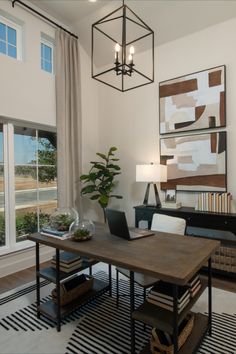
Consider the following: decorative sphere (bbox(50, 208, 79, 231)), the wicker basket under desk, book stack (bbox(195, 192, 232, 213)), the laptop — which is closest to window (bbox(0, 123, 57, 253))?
decorative sphere (bbox(50, 208, 79, 231))

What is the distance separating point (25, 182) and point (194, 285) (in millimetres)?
2788

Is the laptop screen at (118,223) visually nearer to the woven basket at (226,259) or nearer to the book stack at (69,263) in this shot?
the book stack at (69,263)

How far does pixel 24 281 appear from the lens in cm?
303

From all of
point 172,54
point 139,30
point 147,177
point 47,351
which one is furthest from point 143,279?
point 139,30

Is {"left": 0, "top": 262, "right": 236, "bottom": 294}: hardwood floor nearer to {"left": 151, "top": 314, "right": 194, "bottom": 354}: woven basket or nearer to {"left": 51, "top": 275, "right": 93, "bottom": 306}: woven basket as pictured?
{"left": 51, "top": 275, "right": 93, "bottom": 306}: woven basket

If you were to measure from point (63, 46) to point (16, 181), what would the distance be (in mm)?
2255

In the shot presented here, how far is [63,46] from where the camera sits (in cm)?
388

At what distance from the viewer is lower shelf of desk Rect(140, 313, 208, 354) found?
1.66m

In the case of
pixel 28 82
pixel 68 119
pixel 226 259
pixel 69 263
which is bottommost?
pixel 226 259

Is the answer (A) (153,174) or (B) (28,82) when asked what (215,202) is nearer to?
(A) (153,174)

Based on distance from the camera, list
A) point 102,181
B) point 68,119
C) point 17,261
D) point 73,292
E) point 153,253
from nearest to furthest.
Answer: point 153,253 → point 73,292 → point 17,261 → point 68,119 → point 102,181

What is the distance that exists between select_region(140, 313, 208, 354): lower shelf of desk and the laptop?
765 millimetres

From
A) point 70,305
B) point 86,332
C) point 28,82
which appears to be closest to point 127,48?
point 28,82

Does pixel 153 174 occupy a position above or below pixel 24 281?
above
